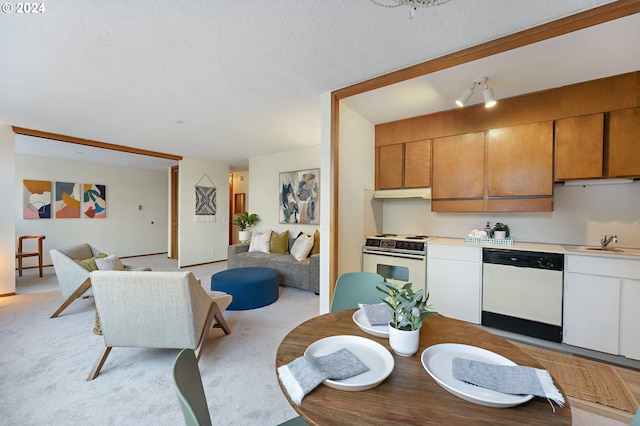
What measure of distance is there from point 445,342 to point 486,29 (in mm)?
1995

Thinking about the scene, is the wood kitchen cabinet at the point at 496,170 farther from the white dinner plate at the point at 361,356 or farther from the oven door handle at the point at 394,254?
the white dinner plate at the point at 361,356

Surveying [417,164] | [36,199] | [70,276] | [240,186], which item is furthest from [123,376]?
[240,186]

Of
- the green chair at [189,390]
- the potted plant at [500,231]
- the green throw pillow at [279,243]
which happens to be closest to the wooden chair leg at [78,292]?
the green throw pillow at [279,243]

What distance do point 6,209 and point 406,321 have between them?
5.60 m

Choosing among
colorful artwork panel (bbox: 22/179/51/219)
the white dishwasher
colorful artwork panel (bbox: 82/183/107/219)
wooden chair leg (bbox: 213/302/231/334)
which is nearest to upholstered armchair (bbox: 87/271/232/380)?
wooden chair leg (bbox: 213/302/231/334)

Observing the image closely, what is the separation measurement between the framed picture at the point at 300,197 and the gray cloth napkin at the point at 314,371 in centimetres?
387

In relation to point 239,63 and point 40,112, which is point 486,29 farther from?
point 40,112

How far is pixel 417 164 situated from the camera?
342 centimetres

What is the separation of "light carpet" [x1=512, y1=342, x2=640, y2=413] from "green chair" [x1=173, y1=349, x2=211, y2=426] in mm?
2019

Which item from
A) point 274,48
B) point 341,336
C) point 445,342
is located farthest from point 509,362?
point 274,48

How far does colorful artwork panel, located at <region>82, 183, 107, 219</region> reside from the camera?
634 cm

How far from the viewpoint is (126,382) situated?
6.40ft

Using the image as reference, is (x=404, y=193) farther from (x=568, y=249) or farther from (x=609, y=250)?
(x=609, y=250)

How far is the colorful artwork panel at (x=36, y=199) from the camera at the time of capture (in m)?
5.55
